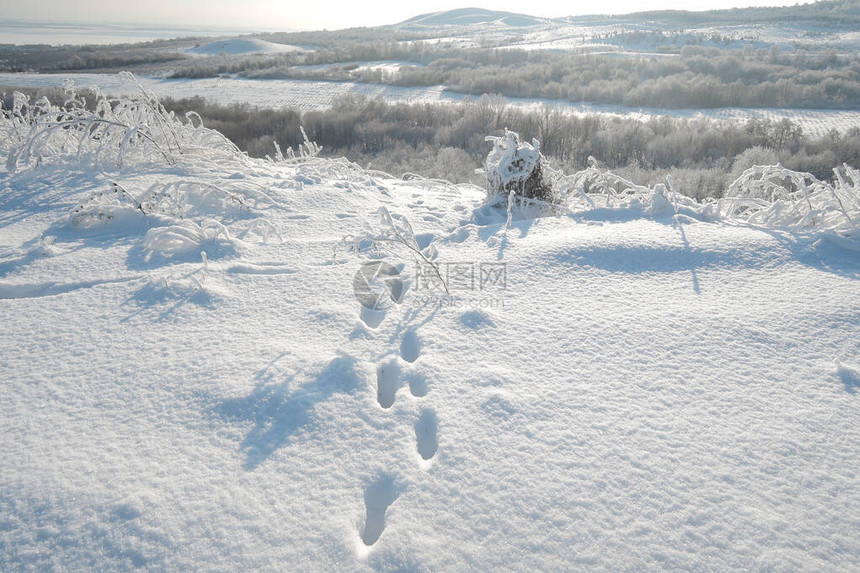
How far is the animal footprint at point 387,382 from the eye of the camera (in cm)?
168

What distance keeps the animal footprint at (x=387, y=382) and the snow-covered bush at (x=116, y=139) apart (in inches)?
137

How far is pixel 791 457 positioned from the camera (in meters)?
1.34

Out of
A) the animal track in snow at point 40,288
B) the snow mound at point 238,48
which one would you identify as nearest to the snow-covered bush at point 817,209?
the animal track in snow at point 40,288

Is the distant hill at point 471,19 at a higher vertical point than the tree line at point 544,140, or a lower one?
higher

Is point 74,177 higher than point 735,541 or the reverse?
higher

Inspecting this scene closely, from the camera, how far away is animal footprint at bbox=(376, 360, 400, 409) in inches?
66.2

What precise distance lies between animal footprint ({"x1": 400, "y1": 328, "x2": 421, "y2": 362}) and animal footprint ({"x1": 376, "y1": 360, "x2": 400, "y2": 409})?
0.26 feet

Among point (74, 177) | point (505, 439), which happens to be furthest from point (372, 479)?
point (74, 177)

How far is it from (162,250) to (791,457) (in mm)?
3058

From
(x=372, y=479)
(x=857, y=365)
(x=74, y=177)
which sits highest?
(x=74, y=177)

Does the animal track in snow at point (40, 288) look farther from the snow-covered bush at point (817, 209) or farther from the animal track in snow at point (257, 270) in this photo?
the snow-covered bush at point (817, 209)

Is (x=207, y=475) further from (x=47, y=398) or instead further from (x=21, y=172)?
(x=21, y=172)

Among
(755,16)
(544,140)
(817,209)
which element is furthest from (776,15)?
(817,209)

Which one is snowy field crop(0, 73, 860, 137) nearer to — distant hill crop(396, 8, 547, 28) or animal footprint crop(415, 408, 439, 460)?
animal footprint crop(415, 408, 439, 460)
